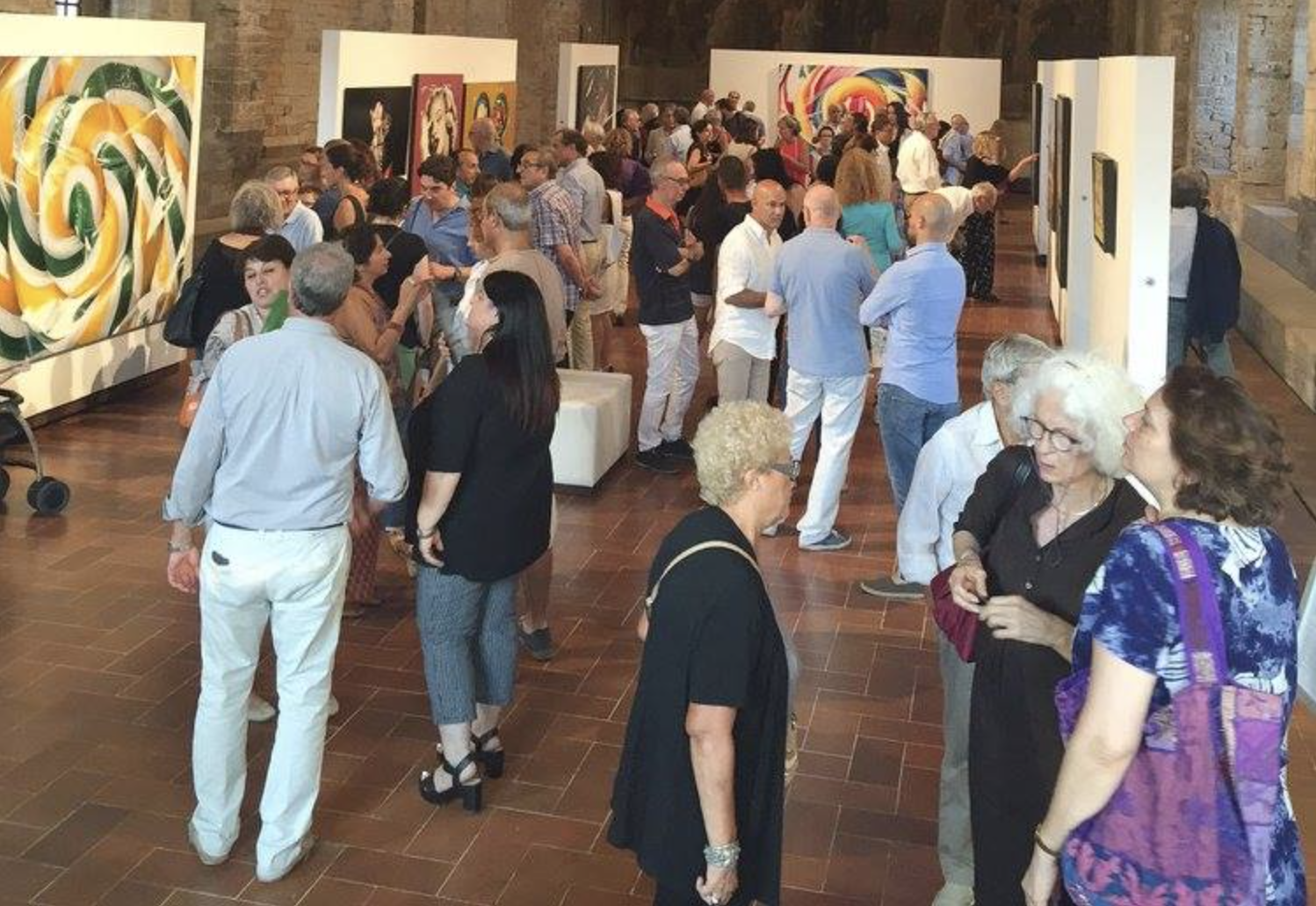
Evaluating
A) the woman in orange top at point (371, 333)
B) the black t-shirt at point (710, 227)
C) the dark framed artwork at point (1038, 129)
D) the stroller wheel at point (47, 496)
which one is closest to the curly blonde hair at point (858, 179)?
the black t-shirt at point (710, 227)

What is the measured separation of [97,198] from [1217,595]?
322 inches

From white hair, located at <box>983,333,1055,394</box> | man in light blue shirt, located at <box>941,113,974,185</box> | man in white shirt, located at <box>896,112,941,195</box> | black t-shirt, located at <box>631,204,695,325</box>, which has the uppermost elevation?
man in light blue shirt, located at <box>941,113,974,185</box>

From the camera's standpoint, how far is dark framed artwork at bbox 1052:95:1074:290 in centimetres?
1083

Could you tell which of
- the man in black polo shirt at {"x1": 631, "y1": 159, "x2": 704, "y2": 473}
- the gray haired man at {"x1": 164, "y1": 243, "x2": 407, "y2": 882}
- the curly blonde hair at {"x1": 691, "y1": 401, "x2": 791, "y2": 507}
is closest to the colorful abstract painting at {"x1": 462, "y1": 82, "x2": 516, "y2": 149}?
the man in black polo shirt at {"x1": 631, "y1": 159, "x2": 704, "y2": 473}

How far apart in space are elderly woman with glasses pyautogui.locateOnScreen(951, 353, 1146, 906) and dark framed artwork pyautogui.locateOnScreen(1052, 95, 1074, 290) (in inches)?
279

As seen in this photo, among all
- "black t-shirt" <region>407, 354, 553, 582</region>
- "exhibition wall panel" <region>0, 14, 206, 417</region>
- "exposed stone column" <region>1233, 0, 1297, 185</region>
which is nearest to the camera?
"black t-shirt" <region>407, 354, 553, 582</region>

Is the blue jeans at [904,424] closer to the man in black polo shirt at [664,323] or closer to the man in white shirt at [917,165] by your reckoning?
the man in black polo shirt at [664,323]

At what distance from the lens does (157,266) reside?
10.4 m

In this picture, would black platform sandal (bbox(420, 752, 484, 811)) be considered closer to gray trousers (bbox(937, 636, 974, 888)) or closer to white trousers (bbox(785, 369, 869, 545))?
gray trousers (bbox(937, 636, 974, 888))

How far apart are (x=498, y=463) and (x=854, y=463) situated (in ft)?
17.1

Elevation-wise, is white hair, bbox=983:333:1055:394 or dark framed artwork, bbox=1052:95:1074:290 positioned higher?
dark framed artwork, bbox=1052:95:1074:290

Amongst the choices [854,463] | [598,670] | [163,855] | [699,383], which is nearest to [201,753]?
[163,855]

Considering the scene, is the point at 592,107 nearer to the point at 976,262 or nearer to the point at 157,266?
the point at 976,262

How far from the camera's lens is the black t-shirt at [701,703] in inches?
122
